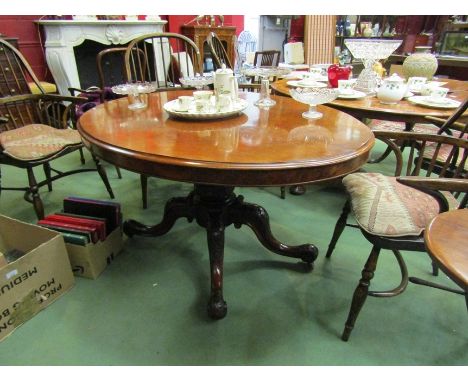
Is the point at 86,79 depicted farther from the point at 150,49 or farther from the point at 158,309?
the point at 158,309

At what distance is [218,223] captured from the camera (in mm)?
1275

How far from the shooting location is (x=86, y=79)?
151 inches

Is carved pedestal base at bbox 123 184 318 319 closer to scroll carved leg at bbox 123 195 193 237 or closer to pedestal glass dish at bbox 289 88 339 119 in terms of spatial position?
scroll carved leg at bbox 123 195 193 237

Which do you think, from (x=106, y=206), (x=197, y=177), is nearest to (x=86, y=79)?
(x=106, y=206)

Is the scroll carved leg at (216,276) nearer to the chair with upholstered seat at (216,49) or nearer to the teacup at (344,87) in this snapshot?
the teacup at (344,87)

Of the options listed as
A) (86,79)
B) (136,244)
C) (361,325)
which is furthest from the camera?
(86,79)

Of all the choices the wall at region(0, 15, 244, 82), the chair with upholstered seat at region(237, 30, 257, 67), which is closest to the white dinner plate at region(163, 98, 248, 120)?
the wall at region(0, 15, 244, 82)

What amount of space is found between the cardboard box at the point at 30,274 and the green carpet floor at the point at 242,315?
0.04 m

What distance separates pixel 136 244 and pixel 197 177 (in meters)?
1.00

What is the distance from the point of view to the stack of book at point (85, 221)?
4.37 feet

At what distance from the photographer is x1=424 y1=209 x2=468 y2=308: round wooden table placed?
588 mm

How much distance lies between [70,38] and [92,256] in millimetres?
2947

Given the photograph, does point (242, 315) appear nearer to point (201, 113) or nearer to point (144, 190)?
point (201, 113)

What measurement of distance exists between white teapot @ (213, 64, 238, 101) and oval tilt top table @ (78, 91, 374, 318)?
99 millimetres
